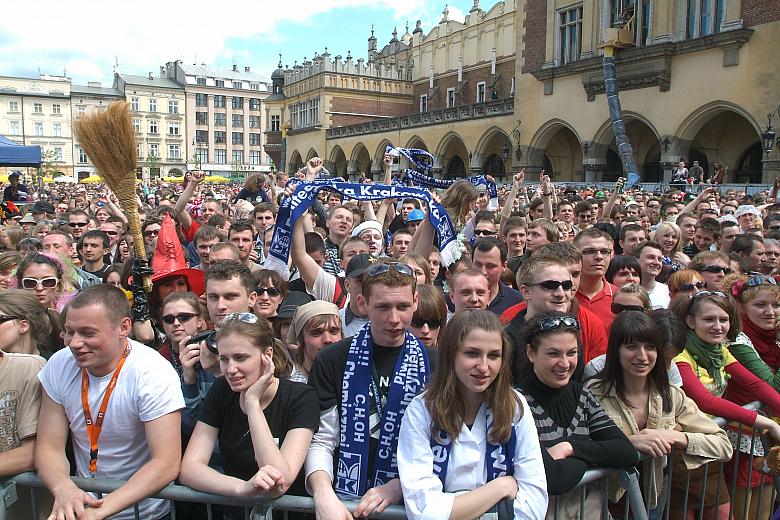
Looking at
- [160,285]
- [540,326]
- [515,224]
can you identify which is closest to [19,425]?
[160,285]

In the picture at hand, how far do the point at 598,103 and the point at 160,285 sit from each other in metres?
23.7

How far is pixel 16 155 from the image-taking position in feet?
43.2

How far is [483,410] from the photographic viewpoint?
101 inches

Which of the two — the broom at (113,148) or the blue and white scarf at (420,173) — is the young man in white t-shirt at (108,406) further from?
the blue and white scarf at (420,173)

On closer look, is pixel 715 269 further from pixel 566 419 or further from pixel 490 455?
pixel 490 455

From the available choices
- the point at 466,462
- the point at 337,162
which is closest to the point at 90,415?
the point at 466,462

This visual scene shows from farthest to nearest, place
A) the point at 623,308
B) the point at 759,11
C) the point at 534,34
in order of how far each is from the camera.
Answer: the point at 534,34, the point at 759,11, the point at 623,308

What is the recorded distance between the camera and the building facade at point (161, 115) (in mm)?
86000

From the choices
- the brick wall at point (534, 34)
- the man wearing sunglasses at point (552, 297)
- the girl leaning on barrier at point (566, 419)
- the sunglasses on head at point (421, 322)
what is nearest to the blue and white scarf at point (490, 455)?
the girl leaning on barrier at point (566, 419)

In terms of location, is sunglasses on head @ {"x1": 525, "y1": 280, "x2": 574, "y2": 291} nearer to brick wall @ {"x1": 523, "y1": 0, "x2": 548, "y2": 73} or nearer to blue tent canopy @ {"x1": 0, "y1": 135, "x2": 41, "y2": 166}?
blue tent canopy @ {"x1": 0, "y1": 135, "x2": 41, "y2": 166}

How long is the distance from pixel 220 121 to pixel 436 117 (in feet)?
210

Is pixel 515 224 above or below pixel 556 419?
above

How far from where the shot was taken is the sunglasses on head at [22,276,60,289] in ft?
13.7

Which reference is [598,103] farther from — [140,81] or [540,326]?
[140,81]
